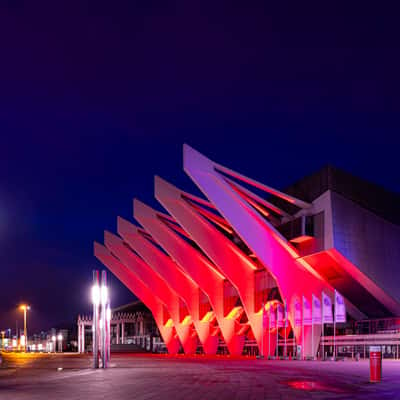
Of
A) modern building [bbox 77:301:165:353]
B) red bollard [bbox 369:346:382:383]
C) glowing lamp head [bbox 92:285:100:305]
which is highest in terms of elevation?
glowing lamp head [bbox 92:285:100:305]

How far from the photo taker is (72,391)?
12883 millimetres

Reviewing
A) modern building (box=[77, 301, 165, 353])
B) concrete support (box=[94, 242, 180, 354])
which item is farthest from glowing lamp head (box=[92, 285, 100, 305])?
modern building (box=[77, 301, 165, 353])

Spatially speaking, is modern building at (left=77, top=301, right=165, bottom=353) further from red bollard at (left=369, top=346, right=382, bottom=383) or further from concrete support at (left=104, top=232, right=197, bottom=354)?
red bollard at (left=369, top=346, right=382, bottom=383)

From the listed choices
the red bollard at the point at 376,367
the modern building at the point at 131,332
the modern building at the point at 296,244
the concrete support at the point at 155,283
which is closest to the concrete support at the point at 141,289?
the concrete support at the point at 155,283

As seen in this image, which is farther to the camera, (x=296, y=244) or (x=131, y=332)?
(x=131, y=332)

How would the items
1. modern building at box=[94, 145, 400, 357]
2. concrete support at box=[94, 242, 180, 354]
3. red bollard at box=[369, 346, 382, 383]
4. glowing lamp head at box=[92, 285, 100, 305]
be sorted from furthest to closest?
concrete support at box=[94, 242, 180, 354], modern building at box=[94, 145, 400, 357], glowing lamp head at box=[92, 285, 100, 305], red bollard at box=[369, 346, 382, 383]

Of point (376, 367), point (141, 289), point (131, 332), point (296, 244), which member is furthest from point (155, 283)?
point (376, 367)

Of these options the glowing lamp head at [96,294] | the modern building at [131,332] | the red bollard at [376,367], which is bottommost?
the modern building at [131,332]

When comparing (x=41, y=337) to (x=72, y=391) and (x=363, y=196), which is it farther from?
(x=72, y=391)

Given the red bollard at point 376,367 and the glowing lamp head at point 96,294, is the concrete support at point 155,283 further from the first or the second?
the red bollard at point 376,367

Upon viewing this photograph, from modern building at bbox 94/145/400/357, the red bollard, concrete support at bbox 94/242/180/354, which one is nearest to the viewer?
the red bollard

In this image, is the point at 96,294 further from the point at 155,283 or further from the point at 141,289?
the point at 141,289

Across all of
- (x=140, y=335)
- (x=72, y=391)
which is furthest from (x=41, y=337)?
(x=72, y=391)

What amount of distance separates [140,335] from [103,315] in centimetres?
6349
